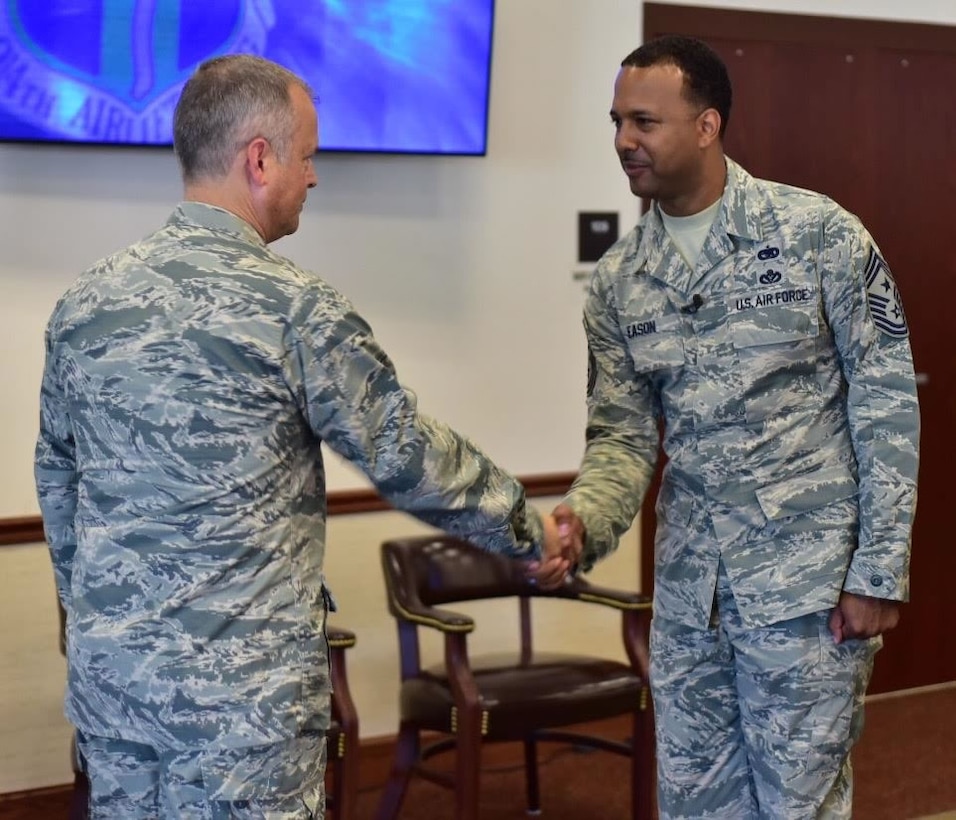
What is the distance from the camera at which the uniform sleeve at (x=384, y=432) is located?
1745 millimetres

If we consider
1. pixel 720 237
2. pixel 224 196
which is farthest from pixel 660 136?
pixel 224 196

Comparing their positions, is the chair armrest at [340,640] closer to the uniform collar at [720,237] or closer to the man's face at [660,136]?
the uniform collar at [720,237]

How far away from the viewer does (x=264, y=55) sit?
3271 millimetres

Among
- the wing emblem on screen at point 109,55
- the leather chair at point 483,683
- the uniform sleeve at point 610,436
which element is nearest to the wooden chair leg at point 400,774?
the leather chair at point 483,683

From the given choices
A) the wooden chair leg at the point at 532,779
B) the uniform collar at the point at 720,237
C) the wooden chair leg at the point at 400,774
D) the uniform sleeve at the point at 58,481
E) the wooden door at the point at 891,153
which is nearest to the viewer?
the uniform sleeve at the point at 58,481

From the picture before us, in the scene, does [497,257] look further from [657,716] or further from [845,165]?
[657,716]

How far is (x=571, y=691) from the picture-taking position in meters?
3.03

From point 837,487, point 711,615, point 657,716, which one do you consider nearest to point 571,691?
point 657,716

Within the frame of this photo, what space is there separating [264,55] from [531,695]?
5.65 feet

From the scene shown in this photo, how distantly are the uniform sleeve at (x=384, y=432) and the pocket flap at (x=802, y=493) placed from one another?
440mm

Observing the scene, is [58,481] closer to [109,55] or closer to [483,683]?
[483,683]

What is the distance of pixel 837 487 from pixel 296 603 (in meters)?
0.94

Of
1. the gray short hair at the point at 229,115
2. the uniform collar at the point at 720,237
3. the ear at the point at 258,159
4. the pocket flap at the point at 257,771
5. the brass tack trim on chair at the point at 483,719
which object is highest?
the gray short hair at the point at 229,115

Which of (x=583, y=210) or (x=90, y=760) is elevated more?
(x=583, y=210)
